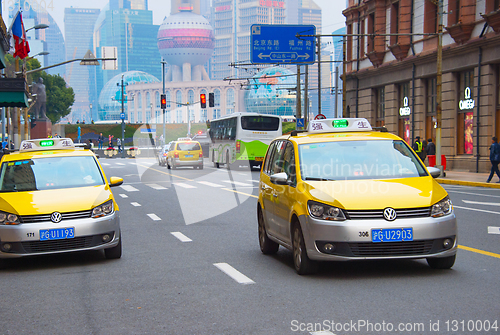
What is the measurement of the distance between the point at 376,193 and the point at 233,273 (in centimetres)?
194

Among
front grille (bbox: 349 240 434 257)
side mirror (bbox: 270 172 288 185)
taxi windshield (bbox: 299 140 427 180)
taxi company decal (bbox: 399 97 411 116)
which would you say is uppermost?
taxi company decal (bbox: 399 97 411 116)

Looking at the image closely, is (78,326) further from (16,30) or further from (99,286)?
(16,30)

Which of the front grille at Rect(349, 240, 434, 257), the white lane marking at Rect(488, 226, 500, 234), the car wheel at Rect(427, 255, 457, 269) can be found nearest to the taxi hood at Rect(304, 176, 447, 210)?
the front grille at Rect(349, 240, 434, 257)

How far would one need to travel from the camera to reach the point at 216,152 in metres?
43.1

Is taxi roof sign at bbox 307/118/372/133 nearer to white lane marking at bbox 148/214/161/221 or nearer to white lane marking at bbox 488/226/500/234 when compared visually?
white lane marking at bbox 488/226/500/234

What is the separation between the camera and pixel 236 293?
256 inches

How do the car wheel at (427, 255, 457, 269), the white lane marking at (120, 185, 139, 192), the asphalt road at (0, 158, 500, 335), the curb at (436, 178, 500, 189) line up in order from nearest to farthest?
1. the asphalt road at (0, 158, 500, 335)
2. the car wheel at (427, 255, 457, 269)
3. the curb at (436, 178, 500, 189)
4. the white lane marking at (120, 185, 139, 192)

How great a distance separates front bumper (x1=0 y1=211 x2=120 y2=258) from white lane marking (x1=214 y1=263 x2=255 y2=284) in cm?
156

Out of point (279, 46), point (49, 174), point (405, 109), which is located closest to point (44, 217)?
point (49, 174)

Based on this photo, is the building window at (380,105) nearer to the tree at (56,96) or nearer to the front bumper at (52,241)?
the front bumper at (52,241)

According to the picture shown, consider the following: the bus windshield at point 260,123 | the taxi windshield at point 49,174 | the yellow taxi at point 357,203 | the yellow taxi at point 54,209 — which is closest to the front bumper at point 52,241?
the yellow taxi at point 54,209

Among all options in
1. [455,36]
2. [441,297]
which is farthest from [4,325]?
[455,36]

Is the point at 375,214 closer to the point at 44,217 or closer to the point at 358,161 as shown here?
the point at 358,161

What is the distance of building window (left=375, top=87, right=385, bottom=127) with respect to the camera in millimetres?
42281
